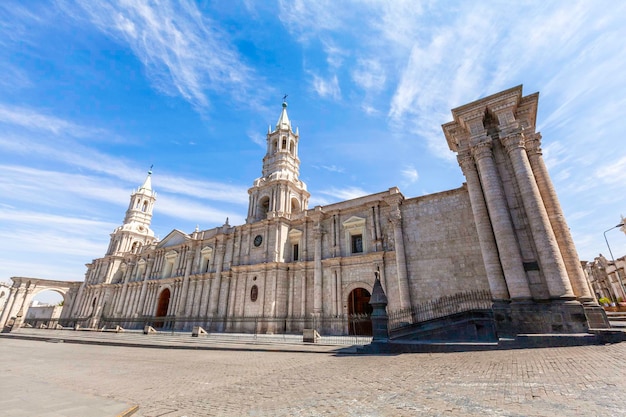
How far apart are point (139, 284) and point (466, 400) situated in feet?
132

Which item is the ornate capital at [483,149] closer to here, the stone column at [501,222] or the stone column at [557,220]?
the stone column at [501,222]

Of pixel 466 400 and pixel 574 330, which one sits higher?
pixel 574 330

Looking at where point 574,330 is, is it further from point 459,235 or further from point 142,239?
point 142,239

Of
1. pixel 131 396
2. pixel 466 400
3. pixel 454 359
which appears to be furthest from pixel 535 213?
pixel 131 396

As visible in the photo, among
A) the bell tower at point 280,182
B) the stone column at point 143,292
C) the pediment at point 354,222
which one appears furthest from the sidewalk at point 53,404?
the stone column at point 143,292

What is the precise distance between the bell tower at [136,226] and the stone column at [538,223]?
43634 millimetres

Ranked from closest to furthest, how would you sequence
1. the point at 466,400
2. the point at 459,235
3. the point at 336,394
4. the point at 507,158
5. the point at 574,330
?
the point at 466,400, the point at 336,394, the point at 574,330, the point at 507,158, the point at 459,235

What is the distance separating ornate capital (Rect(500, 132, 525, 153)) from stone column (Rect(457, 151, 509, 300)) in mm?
1571

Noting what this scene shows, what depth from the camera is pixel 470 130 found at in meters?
13.8

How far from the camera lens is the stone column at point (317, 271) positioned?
20.4 meters

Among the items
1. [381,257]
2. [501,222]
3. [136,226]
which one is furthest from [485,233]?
[136,226]

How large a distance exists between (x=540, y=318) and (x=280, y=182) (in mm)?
22320

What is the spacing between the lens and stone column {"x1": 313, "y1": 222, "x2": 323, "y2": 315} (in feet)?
66.9

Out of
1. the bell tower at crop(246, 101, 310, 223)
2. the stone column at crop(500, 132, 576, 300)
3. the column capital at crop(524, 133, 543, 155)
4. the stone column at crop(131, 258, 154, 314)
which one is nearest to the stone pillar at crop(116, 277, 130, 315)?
the stone column at crop(131, 258, 154, 314)
